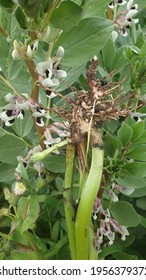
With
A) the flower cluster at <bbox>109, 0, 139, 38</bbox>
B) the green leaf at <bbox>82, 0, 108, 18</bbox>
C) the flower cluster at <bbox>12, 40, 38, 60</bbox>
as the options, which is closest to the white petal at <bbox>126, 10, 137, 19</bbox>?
the flower cluster at <bbox>109, 0, 139, 38</bbox>

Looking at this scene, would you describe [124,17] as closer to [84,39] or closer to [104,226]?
[84,39]

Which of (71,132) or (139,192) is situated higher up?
(71,132)

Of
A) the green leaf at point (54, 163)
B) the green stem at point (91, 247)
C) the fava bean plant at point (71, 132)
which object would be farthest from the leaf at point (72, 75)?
the green stem at point (91, 247)

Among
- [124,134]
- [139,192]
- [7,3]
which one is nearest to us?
[7,3]

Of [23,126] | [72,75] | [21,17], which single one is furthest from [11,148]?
[21,17]

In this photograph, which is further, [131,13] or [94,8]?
[131,13]

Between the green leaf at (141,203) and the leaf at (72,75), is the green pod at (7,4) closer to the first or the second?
the leaf at (72,75)
